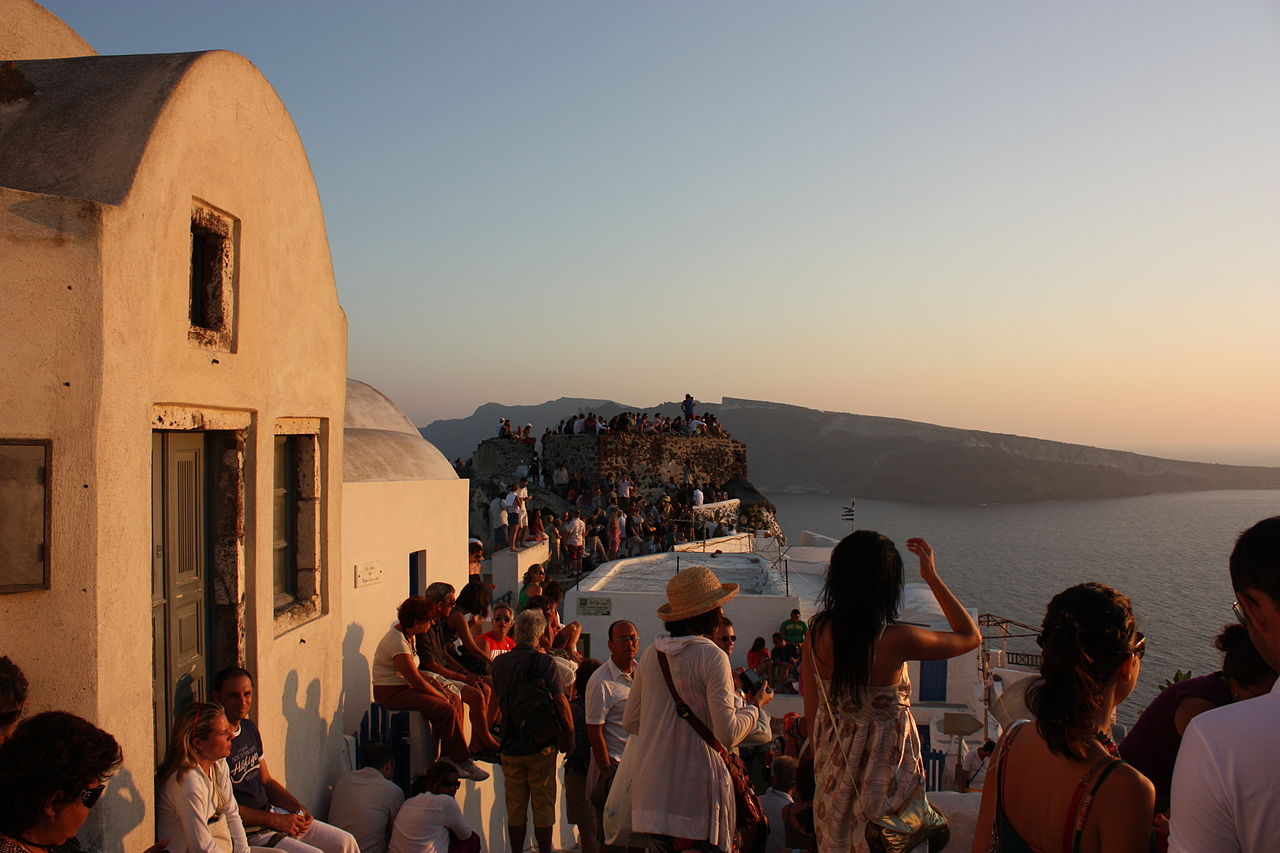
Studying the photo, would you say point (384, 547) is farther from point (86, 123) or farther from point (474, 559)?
point (86, 123)

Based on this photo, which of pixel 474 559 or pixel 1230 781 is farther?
pixel 474 559

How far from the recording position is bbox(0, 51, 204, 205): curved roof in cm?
383

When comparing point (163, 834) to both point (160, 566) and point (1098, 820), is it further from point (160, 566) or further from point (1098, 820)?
point (1098, 820)

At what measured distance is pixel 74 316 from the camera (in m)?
3.44

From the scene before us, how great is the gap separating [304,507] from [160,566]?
1.58m

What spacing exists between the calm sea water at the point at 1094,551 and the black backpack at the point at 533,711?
11.6 ft

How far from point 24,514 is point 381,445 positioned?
7442 millimetres

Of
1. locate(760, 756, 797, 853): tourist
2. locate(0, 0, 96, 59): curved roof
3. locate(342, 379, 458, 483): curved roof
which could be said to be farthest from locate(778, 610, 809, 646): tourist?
locate(0, 0, 96, 59): curved roof

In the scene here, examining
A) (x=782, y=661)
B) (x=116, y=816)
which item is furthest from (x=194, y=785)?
(x=782, y=661)

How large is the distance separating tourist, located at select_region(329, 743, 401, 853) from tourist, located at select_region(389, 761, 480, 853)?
111 millimetres

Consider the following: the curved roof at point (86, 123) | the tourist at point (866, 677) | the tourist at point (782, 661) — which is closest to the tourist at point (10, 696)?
the curved roof at point (86, 123)

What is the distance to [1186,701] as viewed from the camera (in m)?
2.73

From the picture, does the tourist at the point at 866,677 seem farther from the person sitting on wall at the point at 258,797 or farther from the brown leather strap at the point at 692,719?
the person sitting on wall at the point at 258,797

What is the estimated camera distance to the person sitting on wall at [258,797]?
4.18 m
